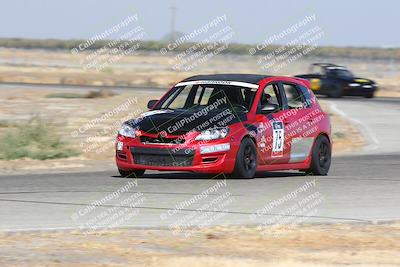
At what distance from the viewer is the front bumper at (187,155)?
14.1 m

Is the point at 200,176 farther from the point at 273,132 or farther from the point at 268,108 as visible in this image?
the point at 268,108

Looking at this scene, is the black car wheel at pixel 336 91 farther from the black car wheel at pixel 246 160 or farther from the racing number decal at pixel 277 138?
the black car wheel at pixel 246 160

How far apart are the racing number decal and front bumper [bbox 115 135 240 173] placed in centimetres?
95

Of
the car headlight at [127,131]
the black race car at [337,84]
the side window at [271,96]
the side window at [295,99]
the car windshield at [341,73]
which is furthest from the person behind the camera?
the car windshield at [341,73]

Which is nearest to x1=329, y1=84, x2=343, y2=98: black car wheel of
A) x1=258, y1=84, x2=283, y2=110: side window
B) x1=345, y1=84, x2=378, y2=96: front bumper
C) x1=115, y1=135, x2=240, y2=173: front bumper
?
x1=345, y1=84, x2=378, y2=96: front bumper

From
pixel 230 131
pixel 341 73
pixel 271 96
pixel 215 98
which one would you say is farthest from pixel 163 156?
pixel 341 73

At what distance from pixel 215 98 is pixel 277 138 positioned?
1.07m

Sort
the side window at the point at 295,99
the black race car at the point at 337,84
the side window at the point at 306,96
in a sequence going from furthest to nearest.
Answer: the black race car at the point at 337,84 < the side window at the point at 306,96 < the side window at the point at 295,99

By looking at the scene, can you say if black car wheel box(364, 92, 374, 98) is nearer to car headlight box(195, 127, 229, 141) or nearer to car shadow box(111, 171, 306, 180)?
car shadow box(111, 171, 306, 180)

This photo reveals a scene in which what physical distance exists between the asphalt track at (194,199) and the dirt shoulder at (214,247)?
0.62 metres

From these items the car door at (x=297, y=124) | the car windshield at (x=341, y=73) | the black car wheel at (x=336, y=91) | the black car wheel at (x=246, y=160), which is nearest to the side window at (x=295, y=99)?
the car door at (x=297, y=124)

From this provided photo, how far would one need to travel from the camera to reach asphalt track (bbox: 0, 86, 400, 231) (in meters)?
10.7

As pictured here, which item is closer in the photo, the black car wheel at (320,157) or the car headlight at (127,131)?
the car headlight at (127,131)

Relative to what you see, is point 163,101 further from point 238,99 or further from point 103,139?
point 103,139
